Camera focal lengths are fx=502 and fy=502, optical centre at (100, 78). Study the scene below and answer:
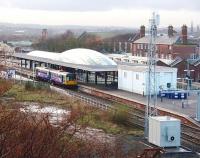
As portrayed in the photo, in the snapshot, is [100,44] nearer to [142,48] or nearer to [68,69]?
[142,48]

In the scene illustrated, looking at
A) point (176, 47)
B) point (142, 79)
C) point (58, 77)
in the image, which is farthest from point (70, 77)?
point (176, 47)

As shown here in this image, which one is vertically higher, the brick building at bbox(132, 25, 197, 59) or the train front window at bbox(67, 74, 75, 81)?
the brick building at bbox(132, 25, 197, 59)

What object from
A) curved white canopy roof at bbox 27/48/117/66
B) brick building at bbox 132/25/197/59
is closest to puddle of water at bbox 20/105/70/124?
curved white canopy roof at bbox 27/48/117/66

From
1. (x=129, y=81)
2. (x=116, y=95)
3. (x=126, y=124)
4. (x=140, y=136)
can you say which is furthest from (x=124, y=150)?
(x=129, y=81)

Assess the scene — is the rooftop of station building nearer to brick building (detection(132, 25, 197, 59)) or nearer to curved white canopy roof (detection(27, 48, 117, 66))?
curved white canopy roof (detection(27, 48, 117, 66))

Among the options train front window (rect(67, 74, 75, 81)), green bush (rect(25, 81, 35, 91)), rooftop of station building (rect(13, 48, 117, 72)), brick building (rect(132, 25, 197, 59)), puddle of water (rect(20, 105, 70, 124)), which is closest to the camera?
puddle of water (rect(20, 105, 70, 124))

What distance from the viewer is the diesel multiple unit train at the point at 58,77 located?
115ft

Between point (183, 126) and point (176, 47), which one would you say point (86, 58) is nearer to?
point (176, 47)

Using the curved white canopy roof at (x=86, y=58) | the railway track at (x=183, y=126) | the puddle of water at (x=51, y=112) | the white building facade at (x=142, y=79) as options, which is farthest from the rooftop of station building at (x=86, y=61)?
the puddle of water at (x=51, y=112)

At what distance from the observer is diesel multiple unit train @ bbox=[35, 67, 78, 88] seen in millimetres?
34944

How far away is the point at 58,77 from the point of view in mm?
36281

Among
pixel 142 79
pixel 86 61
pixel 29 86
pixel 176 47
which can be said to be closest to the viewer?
pixel 142 79

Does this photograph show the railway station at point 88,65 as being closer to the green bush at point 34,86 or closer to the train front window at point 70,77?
the train front window at point 70,77

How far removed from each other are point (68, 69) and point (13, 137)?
3320 cm
